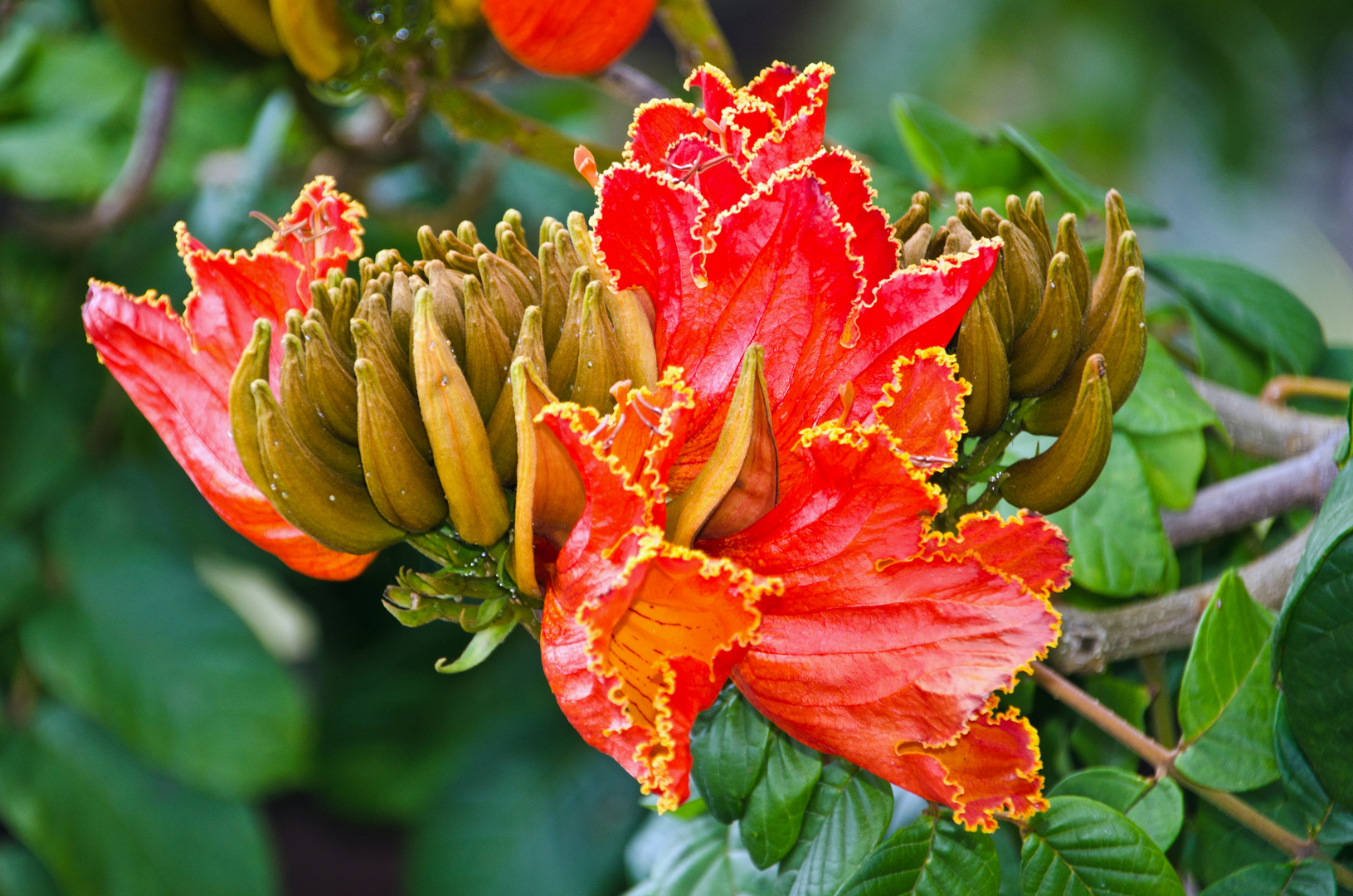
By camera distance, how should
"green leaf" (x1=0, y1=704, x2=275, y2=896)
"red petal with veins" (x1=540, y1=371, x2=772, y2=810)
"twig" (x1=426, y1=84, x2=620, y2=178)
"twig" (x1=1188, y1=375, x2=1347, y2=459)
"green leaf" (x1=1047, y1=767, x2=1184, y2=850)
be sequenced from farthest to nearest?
"green leaf" (x1=0, y1=704, x2=275, y2=896) < "twig" (x1=426, y1=84, x2=620, y2=178) < "twig" (x1=1188, y1=375, x2=1347, y2=459) < "green leaf" (x1=1047, y1=767, x2=1184, y2=850) < "red petal with veins" (x1=540, y1=371, x2=772, y2=810)

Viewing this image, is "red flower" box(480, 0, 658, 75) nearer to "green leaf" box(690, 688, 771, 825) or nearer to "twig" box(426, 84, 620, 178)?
"twig" box(426, 84, 620, 178)

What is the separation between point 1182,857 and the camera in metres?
0.51

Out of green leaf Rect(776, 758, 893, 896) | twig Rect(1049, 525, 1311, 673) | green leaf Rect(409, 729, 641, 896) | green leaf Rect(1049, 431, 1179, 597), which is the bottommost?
green leaf Rect(409, 729, 641, 896)

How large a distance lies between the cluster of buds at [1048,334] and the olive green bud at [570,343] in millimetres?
127

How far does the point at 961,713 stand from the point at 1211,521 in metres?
0.28

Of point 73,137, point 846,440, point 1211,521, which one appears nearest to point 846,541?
point 846,440

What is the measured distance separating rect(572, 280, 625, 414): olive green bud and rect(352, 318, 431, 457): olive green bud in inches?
2.3

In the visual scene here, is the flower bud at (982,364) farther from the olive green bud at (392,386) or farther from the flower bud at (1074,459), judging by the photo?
the olive green bud at (392,386)

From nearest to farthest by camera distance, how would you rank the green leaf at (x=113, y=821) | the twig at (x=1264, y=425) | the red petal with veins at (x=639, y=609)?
the red petal with veins at (x=639, y=609) → the twig at (x=1264, y=425) → the green leaf at (x=113, y=821)

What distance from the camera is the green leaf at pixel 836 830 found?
43cm

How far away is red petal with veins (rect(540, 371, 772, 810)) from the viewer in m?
0.33

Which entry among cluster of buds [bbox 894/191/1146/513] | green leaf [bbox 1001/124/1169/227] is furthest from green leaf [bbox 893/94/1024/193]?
cluster of buds [bbox 894/191/1146/513]

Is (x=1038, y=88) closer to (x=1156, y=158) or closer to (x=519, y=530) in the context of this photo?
(x=1156, y=158)

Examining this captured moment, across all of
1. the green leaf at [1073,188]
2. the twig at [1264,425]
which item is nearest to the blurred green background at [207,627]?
the green leaf at [1073,188]
